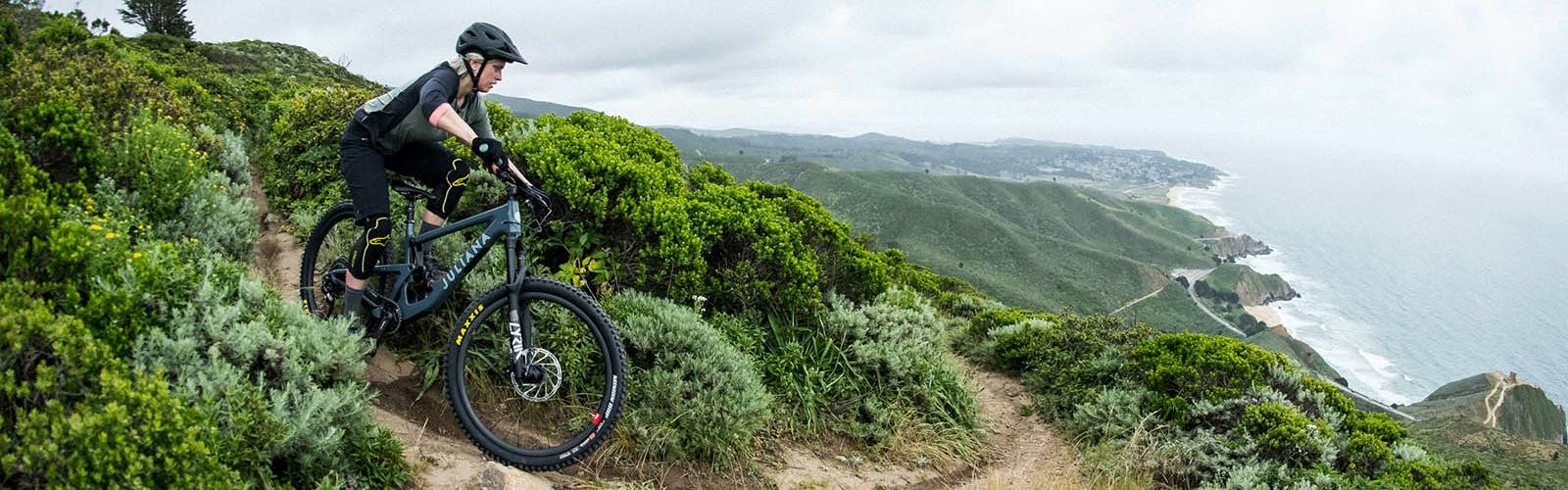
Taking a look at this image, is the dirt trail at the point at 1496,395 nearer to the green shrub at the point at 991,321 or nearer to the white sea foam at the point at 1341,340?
the white sea foam at the point at 1341,340

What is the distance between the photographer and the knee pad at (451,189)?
4957 mm

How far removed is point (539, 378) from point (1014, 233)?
132274 mm

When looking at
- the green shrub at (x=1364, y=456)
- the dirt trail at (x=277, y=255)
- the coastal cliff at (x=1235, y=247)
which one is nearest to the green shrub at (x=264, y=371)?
the dirt trail at (x=277, y=255)

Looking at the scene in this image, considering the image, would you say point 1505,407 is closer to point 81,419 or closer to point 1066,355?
point 1066,355

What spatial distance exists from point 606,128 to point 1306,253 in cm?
23511

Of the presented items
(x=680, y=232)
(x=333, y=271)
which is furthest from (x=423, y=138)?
(x=680, y=232)

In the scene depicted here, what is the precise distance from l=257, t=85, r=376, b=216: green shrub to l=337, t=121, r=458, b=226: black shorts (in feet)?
14.5

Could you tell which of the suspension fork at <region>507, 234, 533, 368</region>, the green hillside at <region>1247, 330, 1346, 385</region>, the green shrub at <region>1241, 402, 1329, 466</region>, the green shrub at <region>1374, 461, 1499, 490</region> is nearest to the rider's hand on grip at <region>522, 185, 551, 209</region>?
the suspension fork at <region>507, 234, 533, 368</region>

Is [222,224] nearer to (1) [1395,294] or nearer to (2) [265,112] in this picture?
(2) [265,112]

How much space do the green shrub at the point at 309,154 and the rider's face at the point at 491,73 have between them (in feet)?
17.5

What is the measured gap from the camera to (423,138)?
494 cm

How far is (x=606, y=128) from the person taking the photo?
28.6ft

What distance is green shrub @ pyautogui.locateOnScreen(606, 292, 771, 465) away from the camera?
203 inches

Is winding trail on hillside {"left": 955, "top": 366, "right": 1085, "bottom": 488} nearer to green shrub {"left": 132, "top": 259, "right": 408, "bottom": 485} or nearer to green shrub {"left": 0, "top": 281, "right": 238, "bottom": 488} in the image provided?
green shrub {"left": 132, "top": 259, "right": 408, "bottom": 485}
